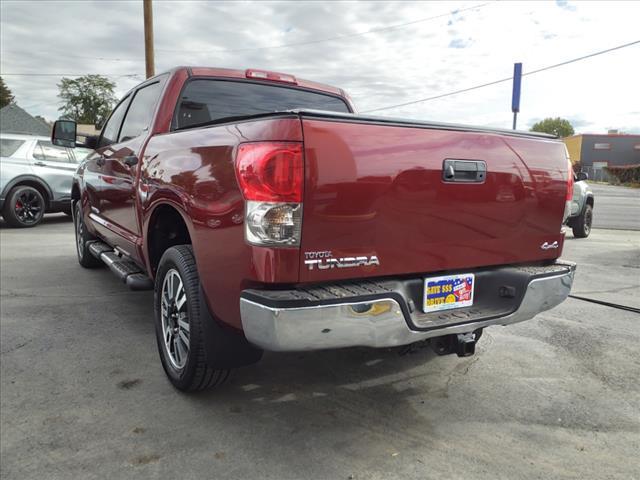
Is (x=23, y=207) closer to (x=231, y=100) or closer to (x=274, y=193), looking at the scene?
(x=231, y=100)

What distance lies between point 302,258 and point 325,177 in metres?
0.36

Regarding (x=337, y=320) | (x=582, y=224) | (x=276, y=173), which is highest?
(x=276, y=173)

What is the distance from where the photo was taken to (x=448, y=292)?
2635mm

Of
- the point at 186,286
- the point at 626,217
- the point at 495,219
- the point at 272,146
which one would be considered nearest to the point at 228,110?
the point at 186,286

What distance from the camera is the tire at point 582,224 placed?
32.7ft

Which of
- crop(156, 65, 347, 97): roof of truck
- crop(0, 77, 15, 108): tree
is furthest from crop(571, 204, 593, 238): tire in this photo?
crop(0, 77, 15, 108): tree

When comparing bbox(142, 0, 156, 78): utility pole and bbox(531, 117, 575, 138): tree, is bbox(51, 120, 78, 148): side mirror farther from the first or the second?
bbox(531, 117, 575, 138): tree

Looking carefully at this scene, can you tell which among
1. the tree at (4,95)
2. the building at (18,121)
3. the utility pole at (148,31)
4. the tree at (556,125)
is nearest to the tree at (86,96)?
the tree at (4,95)

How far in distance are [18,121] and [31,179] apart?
109 feet

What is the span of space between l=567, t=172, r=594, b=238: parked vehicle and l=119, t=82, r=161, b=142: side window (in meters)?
8.16

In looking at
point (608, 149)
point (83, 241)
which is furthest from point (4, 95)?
point (608, 149)

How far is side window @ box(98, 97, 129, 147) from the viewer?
198 inches

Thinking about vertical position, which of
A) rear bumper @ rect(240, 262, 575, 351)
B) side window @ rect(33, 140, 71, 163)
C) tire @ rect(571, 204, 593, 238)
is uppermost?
side window @ rect(33, 140, 71, 163)

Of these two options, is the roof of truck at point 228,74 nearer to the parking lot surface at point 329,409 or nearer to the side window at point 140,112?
the side window at point 140,112
